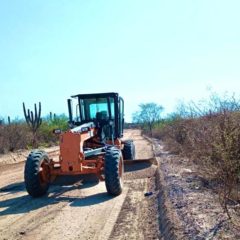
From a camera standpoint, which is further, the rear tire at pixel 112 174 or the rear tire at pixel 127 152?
the rear tire at pixel 127 152

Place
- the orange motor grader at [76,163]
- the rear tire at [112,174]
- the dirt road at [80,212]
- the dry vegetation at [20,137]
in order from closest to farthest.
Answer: the dirt road at [80,212] → the rear tire at [112,174] → the orange motor grader at [76,163] → the dry vegetation at [20,137]

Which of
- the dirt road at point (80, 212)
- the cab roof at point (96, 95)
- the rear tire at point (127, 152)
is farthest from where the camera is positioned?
the rear tire at point (127, 152)

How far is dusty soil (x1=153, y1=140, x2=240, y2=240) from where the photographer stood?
6.76 metres

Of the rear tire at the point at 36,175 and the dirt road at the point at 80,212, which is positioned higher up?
the rear tire at the point at 36,175

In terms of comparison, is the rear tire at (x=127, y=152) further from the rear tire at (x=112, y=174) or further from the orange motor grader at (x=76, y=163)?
the rear tire at (x=112, y=174)

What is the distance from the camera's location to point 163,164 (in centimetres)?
1622

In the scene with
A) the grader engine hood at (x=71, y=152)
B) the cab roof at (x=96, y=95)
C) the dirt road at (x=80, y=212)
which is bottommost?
the dirt road at (x=80, y=212)

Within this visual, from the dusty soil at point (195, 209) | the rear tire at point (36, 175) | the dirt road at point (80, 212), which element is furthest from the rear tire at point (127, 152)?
the rear tire at point (36, 175)

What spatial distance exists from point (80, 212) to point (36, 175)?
83.0 inches

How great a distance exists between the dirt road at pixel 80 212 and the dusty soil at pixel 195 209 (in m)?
0.44

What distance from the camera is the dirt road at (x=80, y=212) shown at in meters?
7.88

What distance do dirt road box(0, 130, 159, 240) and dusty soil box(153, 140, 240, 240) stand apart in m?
0.44

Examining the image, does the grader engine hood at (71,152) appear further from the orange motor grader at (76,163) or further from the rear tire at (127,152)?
Answer: the rear tire at (127,152)

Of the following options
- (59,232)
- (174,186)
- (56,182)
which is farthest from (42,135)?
(59,232)
